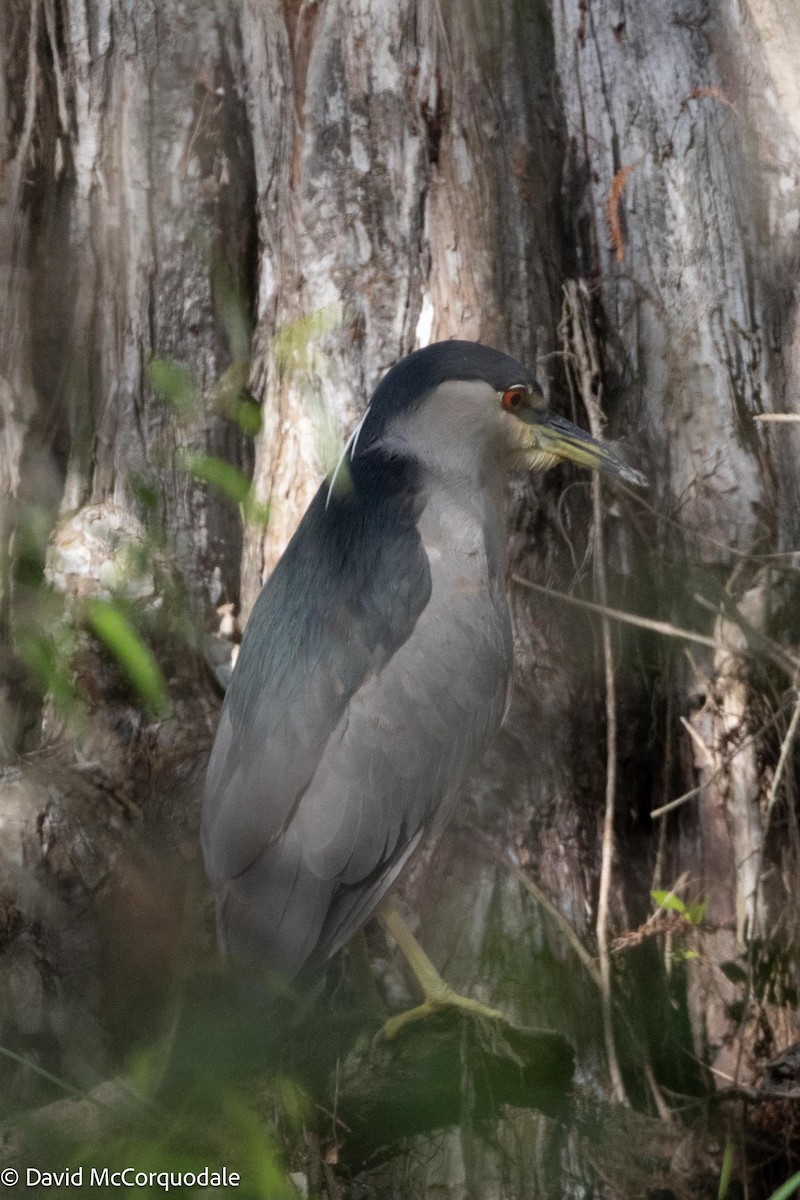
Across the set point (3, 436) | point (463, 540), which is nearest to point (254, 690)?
point (463, 540)

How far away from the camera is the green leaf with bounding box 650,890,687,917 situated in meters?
2.34

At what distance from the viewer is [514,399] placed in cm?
229

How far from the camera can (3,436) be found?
264 cm

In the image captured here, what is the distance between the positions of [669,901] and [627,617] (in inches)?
24.4

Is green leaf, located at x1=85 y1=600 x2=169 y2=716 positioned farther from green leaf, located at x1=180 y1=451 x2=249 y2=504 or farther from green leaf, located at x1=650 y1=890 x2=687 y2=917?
green leaf, located at x1=650 y1=890 x2=687 y2=917

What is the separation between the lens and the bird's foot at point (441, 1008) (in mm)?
2174

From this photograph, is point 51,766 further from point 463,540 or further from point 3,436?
point 463,540

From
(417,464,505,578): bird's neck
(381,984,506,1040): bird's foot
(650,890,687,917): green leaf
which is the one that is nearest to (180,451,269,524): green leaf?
(417,464,505,578): bird's neck

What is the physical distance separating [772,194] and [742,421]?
57cm

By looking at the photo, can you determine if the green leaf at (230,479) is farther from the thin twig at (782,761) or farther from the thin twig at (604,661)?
the thin twig at (782,761)

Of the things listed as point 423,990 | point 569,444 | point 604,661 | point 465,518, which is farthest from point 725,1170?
point 569,444

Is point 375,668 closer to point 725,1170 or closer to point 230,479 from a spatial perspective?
point 230,479

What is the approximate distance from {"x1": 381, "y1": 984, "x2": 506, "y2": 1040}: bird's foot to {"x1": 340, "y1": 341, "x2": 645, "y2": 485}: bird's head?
107 centimetres

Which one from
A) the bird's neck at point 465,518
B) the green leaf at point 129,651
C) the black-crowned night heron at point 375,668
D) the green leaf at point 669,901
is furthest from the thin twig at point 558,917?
the green leaf at point 129,651
